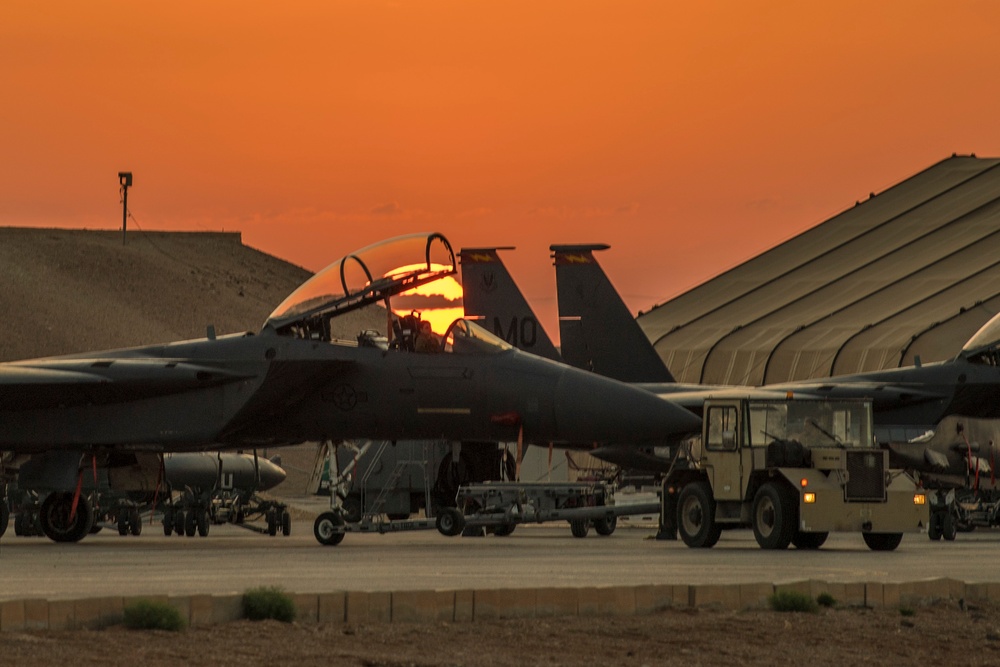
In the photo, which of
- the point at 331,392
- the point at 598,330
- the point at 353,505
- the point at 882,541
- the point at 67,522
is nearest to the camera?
the point at 882,541

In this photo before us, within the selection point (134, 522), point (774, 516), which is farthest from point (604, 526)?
point (134, 522)

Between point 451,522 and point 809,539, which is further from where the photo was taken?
point 451,522

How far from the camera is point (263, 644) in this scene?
9227 millimetres

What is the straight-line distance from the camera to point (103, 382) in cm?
1992

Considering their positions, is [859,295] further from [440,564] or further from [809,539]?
[440,564]

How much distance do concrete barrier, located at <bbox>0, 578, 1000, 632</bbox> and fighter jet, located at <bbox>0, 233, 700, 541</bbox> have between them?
7.50 metres

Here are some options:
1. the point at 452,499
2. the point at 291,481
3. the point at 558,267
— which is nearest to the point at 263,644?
the point at 452,499

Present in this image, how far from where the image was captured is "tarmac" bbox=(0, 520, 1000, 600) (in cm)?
1224

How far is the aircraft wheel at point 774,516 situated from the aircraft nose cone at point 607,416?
1363mm

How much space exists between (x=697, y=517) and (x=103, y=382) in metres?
6.71

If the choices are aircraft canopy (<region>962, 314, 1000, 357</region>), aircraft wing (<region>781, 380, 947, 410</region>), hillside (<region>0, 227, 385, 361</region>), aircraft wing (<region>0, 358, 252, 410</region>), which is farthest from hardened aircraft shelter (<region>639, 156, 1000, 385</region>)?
hillside (<region>0, 227, 385, 361</region>)

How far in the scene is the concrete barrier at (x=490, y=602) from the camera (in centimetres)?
952

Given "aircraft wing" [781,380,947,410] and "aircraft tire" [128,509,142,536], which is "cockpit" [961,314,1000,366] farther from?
"aircraft tire" [128,509,142,536]

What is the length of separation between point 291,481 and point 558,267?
2366 centimetres
